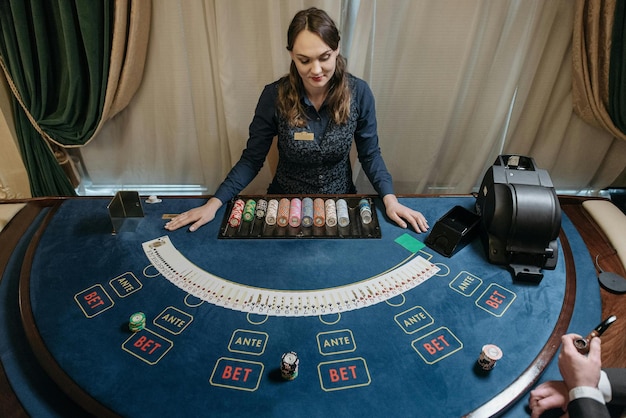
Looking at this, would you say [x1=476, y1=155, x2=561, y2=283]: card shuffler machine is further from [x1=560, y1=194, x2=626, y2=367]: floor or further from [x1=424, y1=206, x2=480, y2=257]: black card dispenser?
[x1=560, y1=194, x2=626, y2=367]: floor

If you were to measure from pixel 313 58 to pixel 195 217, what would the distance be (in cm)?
72

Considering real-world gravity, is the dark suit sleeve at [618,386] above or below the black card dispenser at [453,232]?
below

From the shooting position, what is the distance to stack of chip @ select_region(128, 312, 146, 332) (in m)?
1.11

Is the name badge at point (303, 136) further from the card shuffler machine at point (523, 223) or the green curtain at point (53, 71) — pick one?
the green curtain at point (53, 71)

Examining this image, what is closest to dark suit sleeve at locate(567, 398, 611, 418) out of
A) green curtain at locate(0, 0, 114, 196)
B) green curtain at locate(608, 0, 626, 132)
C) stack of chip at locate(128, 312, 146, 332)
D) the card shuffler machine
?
the card shuffler machine

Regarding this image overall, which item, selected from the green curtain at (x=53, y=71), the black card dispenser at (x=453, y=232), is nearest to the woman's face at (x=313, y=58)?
the black card dispenser at (x=453, y=232)

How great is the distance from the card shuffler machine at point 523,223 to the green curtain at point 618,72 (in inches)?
42.4

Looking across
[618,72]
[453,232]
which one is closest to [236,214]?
[453,232]

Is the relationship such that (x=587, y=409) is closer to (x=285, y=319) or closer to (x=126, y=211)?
(x=285, y=319)

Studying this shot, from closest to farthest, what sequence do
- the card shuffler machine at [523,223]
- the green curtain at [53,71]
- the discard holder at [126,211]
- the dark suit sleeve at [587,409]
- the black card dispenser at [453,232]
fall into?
the dark suit sleeve at [587,409], the card shuffler machine at [523,223], the black card dispenser at [453,232], the discard holder at [126,211], the green curtain at [53,71]

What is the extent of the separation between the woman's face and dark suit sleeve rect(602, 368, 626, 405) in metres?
1.23

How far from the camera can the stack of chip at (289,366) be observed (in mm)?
981

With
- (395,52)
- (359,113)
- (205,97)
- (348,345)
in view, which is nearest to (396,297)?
(348,345)

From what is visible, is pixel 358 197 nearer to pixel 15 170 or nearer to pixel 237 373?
pixel 237 373
